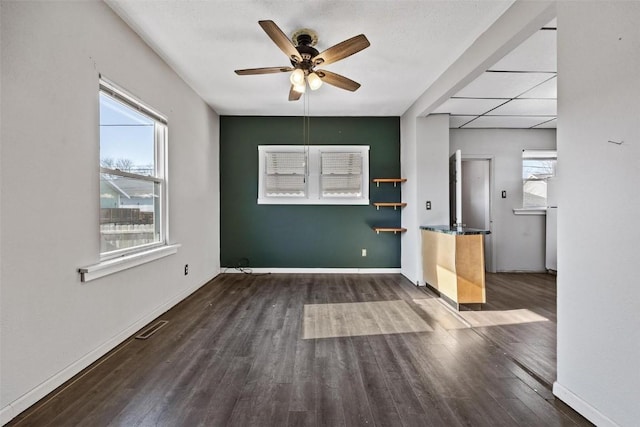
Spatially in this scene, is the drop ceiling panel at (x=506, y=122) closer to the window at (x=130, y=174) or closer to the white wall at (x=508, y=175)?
the white wall at (x=508, y=175)

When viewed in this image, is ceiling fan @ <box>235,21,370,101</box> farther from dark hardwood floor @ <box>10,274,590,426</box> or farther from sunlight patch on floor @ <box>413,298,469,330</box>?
sunlight patch on floor @ <box>413,298,469,330</box>

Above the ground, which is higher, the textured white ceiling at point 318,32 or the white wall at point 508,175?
the textured white ceiling at point 318,32

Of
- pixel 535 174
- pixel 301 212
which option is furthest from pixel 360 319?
pixel 535 174

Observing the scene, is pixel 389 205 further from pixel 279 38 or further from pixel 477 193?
pixel 279 38

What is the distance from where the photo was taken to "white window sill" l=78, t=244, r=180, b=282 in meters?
2.02

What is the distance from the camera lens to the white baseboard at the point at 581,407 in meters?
1.45

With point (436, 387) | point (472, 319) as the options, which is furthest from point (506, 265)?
point (436, 387)

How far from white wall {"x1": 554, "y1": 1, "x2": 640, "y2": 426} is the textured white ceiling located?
0.91 meters

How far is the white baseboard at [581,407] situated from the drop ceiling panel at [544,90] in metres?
3.23

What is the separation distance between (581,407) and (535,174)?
4.74m

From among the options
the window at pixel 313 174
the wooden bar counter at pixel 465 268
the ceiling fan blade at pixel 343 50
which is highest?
the ceiling fan blade at pixel 343 50

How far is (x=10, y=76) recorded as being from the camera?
1.55 m

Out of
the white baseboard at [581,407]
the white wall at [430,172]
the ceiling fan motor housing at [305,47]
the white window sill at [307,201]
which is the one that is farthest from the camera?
the white window sill at [307,201]

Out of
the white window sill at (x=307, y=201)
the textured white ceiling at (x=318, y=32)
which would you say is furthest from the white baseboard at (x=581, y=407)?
the white window sill at (x=307, y=201)
